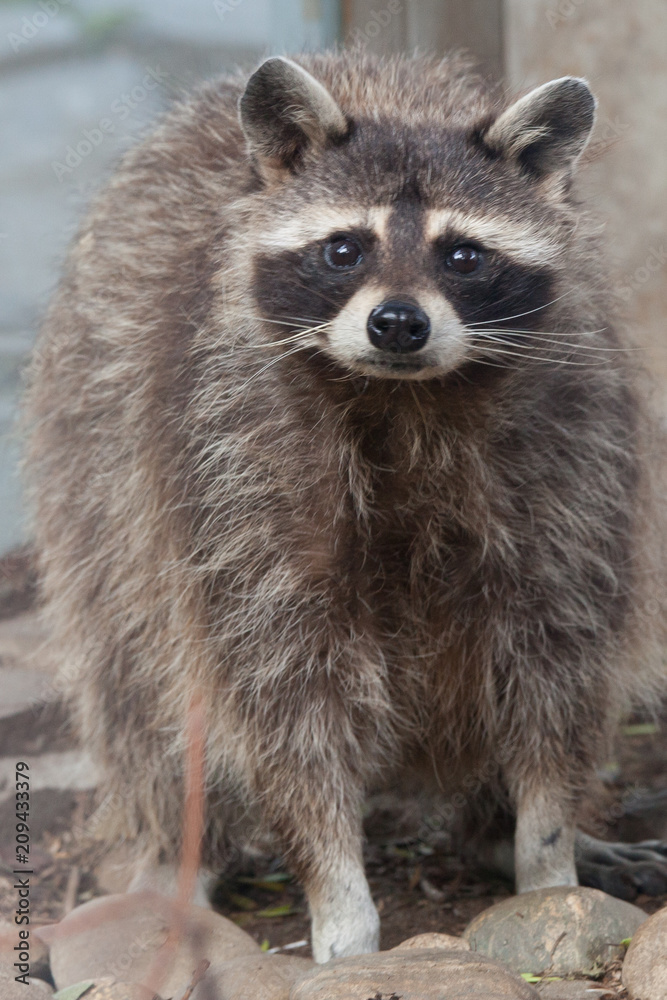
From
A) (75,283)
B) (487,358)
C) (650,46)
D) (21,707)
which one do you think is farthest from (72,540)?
(650,46)

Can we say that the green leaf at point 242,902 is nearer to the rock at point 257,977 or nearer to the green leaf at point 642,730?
the rock at point 257,977

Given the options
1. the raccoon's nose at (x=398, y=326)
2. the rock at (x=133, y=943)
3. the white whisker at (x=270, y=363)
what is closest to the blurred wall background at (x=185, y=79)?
the white whisker at (x=270, y=363)

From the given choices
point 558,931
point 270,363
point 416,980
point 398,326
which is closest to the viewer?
point 416,980

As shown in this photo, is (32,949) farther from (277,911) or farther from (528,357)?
(528,357)

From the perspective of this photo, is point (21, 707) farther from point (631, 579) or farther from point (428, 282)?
point (428, 282)

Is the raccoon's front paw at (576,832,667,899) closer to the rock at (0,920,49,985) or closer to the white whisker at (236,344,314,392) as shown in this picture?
the rock at (0,920,49,985)

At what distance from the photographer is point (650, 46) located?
181 inches

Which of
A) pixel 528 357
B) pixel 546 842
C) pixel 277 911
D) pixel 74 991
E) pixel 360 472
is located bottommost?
pixel 277 911

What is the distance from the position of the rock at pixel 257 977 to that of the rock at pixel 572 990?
53 centimetres

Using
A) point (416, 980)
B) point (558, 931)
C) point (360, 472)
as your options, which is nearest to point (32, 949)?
point (416, 980)

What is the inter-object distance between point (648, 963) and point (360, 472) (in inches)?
51.8

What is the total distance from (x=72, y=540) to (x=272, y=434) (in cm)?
103

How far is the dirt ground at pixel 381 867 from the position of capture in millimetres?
3613

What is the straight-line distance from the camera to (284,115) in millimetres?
2832
